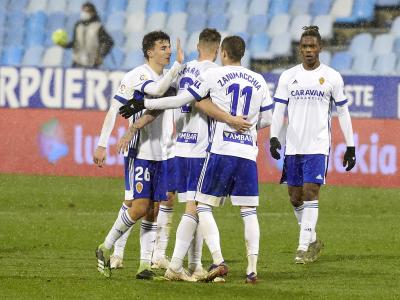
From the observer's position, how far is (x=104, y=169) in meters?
20.9

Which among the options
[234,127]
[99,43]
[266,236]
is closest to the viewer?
[234,127]

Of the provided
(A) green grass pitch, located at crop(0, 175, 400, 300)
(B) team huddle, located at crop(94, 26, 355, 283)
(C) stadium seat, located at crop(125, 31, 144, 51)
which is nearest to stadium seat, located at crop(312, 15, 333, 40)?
(C) stadium seat, located at crop(125, 31, 144, 51)

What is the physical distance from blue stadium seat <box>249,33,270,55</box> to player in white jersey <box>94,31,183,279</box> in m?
13.2

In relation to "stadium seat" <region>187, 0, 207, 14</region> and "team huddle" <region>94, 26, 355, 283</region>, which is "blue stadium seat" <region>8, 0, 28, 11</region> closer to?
"stadium seat" <region>187, 0, 207, 14</region>

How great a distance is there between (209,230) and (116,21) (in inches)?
590

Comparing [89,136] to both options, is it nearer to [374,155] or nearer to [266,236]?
[374,155]

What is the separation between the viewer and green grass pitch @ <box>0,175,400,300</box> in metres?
9.77

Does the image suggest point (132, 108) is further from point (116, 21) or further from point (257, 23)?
point (116, 21)

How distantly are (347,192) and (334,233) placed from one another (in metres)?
4.76

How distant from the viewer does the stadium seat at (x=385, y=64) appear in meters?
23.0

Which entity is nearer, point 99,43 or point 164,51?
point 164,51

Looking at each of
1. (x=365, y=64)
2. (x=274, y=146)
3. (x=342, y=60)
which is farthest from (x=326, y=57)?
(x=274, y=146)

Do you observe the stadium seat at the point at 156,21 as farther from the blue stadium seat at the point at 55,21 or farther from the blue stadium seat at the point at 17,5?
the blue stadium seat at the point at 17,5

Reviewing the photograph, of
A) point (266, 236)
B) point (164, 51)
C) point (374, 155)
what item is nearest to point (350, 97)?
point (374, 155)
